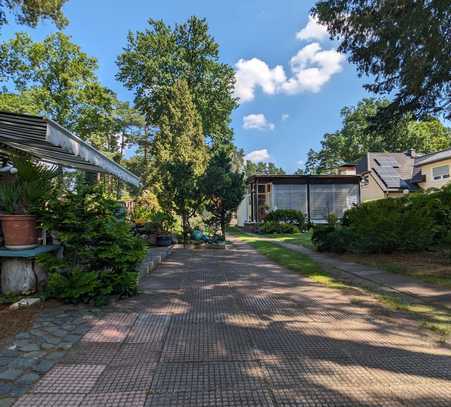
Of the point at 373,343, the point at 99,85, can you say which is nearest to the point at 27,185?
the point at 373,343

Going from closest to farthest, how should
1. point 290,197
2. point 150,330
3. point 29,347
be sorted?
point 29,347
point 150,330
point 290,197

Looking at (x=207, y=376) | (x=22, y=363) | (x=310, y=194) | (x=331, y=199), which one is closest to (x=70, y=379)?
(x=22, y=363)

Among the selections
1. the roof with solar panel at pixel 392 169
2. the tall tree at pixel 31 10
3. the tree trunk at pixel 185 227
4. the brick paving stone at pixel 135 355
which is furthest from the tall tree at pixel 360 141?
the brick paving stone at pixel 135 355

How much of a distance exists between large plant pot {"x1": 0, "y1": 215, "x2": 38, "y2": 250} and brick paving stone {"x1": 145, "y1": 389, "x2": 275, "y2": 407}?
2897 mm

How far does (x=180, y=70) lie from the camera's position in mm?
24547

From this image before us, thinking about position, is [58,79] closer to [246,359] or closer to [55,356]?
[55,356]

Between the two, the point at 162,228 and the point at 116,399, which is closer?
the point at 116,399

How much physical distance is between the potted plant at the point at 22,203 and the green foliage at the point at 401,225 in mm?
7064

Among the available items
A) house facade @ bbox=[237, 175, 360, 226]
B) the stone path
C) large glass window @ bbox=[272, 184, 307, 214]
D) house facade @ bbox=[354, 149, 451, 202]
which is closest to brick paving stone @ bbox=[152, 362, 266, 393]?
the stone path

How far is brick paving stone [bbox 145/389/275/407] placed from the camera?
1750 millimetres

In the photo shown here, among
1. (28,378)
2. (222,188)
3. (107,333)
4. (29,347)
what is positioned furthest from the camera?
(222,188)

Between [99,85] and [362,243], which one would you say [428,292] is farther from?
[99,85]

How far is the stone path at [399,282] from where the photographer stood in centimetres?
412

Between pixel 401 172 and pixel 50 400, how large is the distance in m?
28.7
